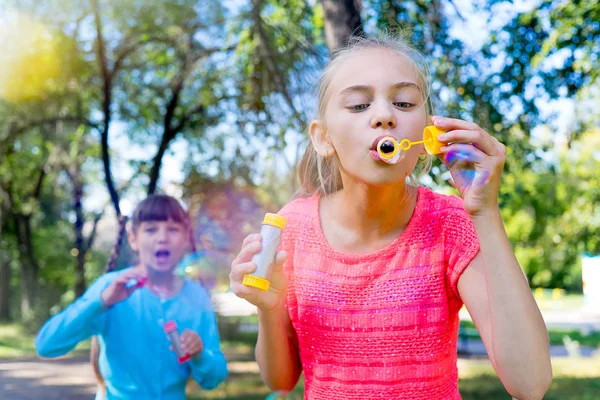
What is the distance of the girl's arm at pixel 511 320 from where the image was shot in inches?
50.0

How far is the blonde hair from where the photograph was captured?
163cm

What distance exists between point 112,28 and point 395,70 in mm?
11512

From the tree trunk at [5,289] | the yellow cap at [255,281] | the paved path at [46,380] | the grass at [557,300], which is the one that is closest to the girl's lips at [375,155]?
the yellow cap at [255,281]

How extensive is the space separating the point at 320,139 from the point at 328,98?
12 cm

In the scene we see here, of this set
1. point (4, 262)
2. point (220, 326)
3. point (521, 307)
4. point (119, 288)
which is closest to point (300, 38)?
point (119, 288)

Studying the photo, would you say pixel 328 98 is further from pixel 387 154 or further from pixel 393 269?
pixel 393 269

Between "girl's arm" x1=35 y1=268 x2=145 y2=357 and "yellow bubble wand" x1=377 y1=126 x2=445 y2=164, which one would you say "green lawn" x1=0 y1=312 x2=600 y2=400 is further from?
"yellow bubble wand" x1=377 y1=126 x2=445 y2=164

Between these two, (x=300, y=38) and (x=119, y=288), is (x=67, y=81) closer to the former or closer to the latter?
(x=300, y=38)

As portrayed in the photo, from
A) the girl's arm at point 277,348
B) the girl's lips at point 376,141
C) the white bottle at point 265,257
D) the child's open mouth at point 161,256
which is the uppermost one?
the girl's lips at point 376,141

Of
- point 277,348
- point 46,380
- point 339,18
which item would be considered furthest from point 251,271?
point 46,380

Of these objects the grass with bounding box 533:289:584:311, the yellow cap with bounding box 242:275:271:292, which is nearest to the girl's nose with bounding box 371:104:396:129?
the yellow cap with bounding box 242:275:271:292

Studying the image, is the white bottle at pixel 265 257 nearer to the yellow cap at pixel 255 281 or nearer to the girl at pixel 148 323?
the yellow cap at pixel 255 281

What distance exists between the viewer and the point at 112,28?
471 inches

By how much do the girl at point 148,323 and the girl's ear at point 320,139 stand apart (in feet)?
4.56
